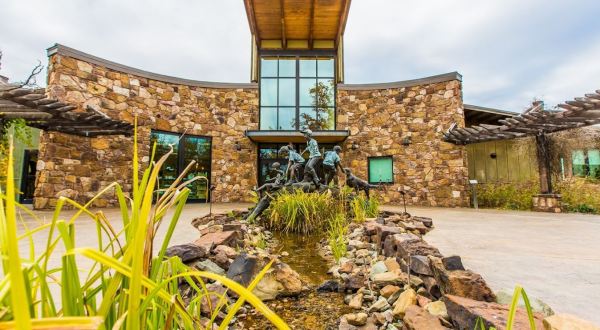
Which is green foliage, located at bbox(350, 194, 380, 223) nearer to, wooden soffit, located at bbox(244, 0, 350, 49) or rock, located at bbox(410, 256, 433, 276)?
rock, located at bbox(410, 256, 433, 276)

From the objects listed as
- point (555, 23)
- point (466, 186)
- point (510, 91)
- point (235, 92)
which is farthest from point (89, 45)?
point (510, 91)

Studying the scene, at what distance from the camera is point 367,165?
8.50m

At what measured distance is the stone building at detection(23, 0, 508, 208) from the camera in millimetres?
7016

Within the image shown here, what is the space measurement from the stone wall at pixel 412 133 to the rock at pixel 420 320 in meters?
7.07

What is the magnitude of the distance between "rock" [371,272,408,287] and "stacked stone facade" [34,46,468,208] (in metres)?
6.59

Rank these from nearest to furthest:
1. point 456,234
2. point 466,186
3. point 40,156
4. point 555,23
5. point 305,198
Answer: point 456,234
point 305,198
point 40,156
point 466,186
point 555,23

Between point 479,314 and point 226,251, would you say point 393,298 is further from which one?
point 226,251

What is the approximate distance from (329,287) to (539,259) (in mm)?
1623

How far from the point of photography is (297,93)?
881 cm

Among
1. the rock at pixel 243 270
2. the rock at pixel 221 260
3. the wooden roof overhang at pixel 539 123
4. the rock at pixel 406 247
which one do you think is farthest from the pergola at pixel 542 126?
the rock at pixel 221 260

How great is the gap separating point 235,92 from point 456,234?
747 centimetres

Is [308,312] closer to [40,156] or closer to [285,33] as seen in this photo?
[40,156]

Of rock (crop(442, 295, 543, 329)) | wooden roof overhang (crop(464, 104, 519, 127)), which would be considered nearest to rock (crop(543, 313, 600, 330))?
rock (crop(442, 295, 543, 329))

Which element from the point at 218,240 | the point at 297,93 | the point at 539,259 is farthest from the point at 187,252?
the point at 297,93
